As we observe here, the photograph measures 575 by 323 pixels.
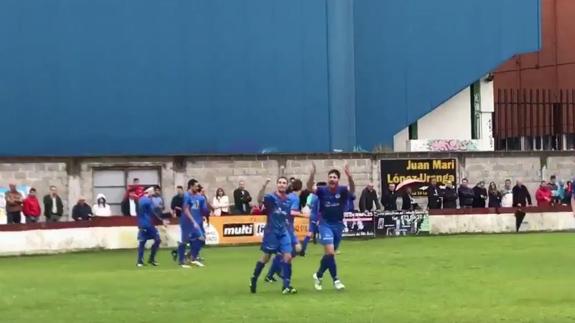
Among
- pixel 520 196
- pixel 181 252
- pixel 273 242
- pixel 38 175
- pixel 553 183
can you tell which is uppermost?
pixel 38 175

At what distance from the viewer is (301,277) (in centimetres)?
1941

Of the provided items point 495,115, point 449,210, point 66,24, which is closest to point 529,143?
point 495,115

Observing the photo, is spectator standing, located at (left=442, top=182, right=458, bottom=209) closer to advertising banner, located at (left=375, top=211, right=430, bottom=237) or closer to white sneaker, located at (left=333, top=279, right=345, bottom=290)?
advertising banner, located at (left=375, top=211, right=430, bottom=237)

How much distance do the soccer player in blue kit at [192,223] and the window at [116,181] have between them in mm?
11079

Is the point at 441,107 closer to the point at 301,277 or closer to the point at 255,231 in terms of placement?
the point at 255,231

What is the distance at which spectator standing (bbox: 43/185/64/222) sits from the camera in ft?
105

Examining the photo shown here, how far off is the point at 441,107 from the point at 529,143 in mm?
5695

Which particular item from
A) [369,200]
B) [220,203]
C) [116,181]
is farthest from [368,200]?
[116,181]

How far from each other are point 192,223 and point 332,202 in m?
6.12

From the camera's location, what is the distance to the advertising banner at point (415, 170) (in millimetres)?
36750

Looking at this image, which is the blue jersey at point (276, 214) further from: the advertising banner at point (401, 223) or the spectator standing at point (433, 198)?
the spectator standing at point (433, 198)

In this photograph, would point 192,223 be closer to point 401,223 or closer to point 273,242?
point 273,242

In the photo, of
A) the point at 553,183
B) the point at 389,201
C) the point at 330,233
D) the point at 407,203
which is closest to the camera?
the point at 330,233

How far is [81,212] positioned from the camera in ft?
105
